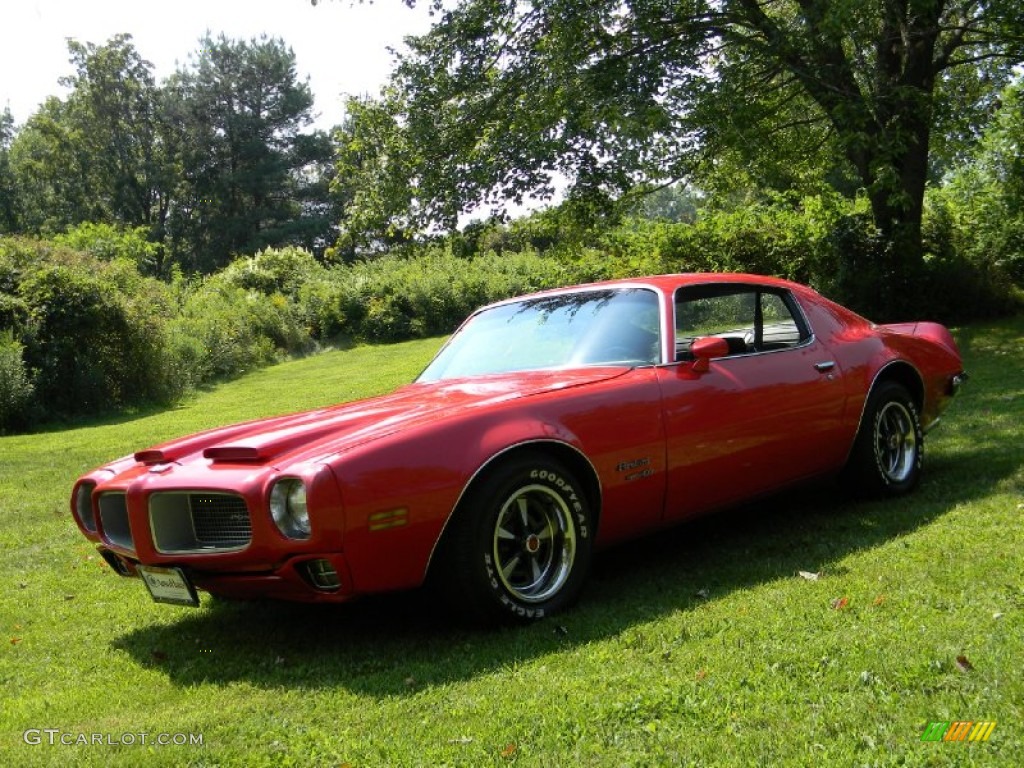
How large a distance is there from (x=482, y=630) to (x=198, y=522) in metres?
1.20

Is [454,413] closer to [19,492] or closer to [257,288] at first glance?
[19,492]

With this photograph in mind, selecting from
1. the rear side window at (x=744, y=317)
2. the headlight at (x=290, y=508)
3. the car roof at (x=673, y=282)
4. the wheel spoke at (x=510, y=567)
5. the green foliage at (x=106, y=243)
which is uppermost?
the green foliage at (x=106, y=243)

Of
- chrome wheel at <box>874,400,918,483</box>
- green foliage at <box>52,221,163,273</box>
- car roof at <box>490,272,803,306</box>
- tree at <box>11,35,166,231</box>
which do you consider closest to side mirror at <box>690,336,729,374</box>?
car roof at <box>490,272,803,306</box>

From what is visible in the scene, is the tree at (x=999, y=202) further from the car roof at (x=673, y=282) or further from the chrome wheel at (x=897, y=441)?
the car roof at (x=673, y=282)

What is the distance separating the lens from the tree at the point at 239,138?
59844 millimetres

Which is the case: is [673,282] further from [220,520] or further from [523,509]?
[220,520]

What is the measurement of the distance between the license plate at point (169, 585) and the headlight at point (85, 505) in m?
0.64

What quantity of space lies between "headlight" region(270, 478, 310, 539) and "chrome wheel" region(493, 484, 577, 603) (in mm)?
773

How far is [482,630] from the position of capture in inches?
150

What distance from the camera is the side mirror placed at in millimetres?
4571

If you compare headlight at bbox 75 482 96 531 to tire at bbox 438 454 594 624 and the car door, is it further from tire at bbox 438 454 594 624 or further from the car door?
the car door

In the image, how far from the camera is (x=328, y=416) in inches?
170

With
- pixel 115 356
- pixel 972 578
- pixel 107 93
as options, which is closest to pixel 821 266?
pixel 115 356

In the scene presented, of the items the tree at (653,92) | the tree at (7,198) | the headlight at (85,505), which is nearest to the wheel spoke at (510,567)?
the headlight at (85,505)
